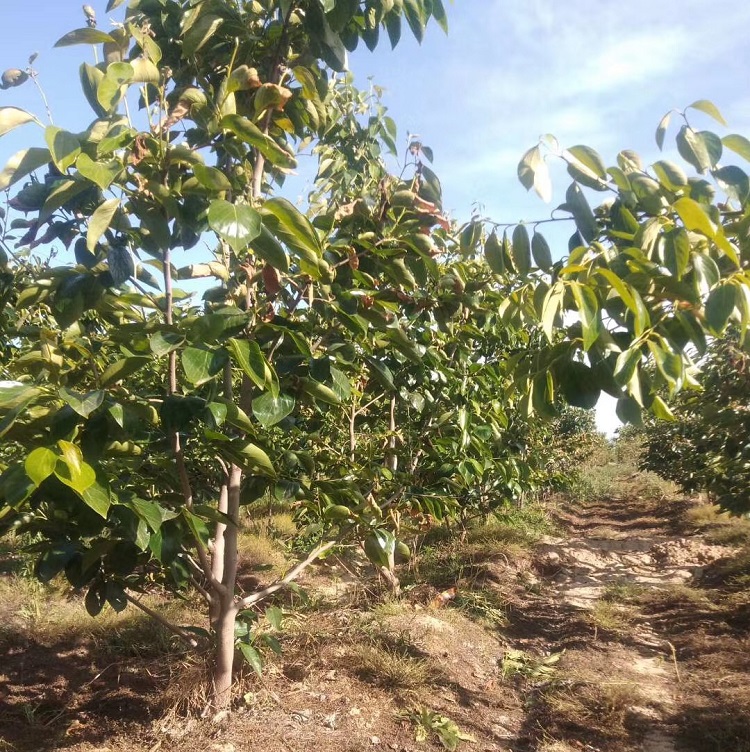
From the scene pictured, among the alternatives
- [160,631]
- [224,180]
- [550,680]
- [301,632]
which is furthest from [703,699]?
[224,180]

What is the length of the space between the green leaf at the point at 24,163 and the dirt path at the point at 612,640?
3242mm

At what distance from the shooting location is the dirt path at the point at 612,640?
129 inches

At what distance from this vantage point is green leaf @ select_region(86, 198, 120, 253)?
1.43 metres

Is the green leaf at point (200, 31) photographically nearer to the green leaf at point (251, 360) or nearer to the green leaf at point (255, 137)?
the green leaf at point (255, 137)

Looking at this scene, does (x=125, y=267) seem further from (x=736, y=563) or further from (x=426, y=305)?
(x=736, y=563)

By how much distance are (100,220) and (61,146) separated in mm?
199

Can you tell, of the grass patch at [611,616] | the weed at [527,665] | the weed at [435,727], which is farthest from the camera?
the grass patch at [611,616]

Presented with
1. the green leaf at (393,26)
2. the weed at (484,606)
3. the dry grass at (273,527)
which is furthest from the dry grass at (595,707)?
the dry grass at (273,527)

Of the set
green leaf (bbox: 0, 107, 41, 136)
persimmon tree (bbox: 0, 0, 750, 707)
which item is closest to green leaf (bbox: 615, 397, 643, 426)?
persimmon tree (bbox: 0, 0, 750, 707)

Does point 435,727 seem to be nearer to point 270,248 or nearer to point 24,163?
point 270,248

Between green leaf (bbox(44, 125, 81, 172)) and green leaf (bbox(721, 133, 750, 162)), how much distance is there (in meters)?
1.38

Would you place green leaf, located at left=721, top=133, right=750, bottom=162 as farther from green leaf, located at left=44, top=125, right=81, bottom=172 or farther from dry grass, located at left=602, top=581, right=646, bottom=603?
dry grass, located at left=602, top=581, right=646, bottom=603

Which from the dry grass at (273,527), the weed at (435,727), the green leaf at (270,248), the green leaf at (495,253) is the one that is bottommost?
the weed at (435,727)

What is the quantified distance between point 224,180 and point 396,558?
16.9 feet
